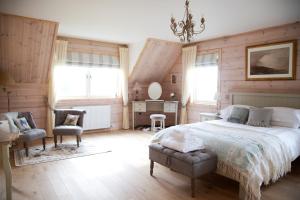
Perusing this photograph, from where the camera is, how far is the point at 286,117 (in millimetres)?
3715

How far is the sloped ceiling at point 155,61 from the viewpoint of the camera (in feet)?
18.8

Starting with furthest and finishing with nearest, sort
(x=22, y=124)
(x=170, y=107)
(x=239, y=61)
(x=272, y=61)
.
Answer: (x=170, y=107)
(x=239, y=61)
(x=272, y=61)
(x=22, y=124)

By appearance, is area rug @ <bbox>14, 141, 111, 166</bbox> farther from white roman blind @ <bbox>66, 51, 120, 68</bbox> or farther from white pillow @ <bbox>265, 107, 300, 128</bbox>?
white pillow @ <bbox>265, 107, 300, 128</bbox>

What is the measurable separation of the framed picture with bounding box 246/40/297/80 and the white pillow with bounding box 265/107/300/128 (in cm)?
69

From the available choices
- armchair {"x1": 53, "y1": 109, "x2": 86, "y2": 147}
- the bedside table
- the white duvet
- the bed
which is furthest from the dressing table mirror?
the white duvet

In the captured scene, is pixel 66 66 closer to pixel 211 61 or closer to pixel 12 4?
pixel 12 4

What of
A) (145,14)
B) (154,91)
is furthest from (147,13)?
(154,91)

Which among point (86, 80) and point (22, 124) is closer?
point (22, 124)

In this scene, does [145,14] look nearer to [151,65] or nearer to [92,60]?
[92,60]

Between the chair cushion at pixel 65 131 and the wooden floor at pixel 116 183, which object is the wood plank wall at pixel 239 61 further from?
the chair cushion at pixel 65 131

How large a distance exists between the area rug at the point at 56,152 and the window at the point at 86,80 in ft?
→ 4.67

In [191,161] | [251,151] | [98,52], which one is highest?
[98,52]

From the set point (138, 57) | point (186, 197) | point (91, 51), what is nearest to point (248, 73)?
point (138, 57)

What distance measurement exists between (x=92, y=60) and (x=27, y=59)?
1.53 meters
